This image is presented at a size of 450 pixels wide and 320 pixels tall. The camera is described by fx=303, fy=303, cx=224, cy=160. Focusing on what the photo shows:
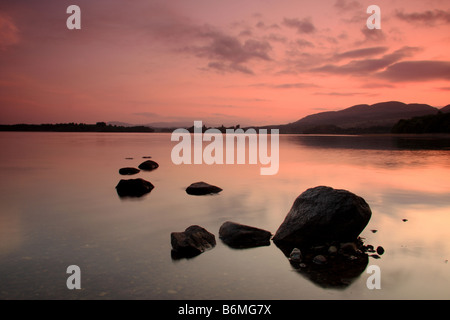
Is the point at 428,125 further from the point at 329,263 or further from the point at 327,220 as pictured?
the point at 329,263

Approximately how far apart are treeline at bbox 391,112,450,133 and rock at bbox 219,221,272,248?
13728cm

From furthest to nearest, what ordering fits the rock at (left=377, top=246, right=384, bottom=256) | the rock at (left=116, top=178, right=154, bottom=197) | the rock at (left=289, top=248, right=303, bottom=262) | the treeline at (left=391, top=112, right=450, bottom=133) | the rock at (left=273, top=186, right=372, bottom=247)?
the treeline at (left=391, top=112, right=450, bottom=133), the rock at (left=116, top=178, right=154, bottom=197), the rock at (left=273, top=186, right=372, bottom=247), the rock at (left=377, top=246, right=384, bottom=256), the rock at (left=289, top=248, right=303, bottom=262)

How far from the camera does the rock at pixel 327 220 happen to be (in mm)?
8898

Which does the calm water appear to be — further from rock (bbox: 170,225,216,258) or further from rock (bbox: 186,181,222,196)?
rock (bbox: 186,181,222,196)

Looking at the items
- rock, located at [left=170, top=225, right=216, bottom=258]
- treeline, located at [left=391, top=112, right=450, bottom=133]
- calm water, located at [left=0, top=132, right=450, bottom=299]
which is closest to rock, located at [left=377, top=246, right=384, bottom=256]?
calm water, located at [left=0, top=132, right=450, bottom=299]

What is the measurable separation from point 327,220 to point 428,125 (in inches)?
5652

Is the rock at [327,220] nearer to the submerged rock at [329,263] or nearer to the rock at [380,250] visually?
the submerged rock at [329,263]

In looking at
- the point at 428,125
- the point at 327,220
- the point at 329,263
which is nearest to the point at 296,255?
the point at 329,263

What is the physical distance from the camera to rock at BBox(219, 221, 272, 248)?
30.6 feet

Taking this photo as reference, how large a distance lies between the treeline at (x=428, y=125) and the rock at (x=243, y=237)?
137 meters

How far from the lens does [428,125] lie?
12588 cm

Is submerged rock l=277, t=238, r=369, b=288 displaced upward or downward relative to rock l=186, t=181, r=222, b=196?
downward

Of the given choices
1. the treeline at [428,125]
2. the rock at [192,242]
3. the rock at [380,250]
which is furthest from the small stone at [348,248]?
the treeline at [428,125]
